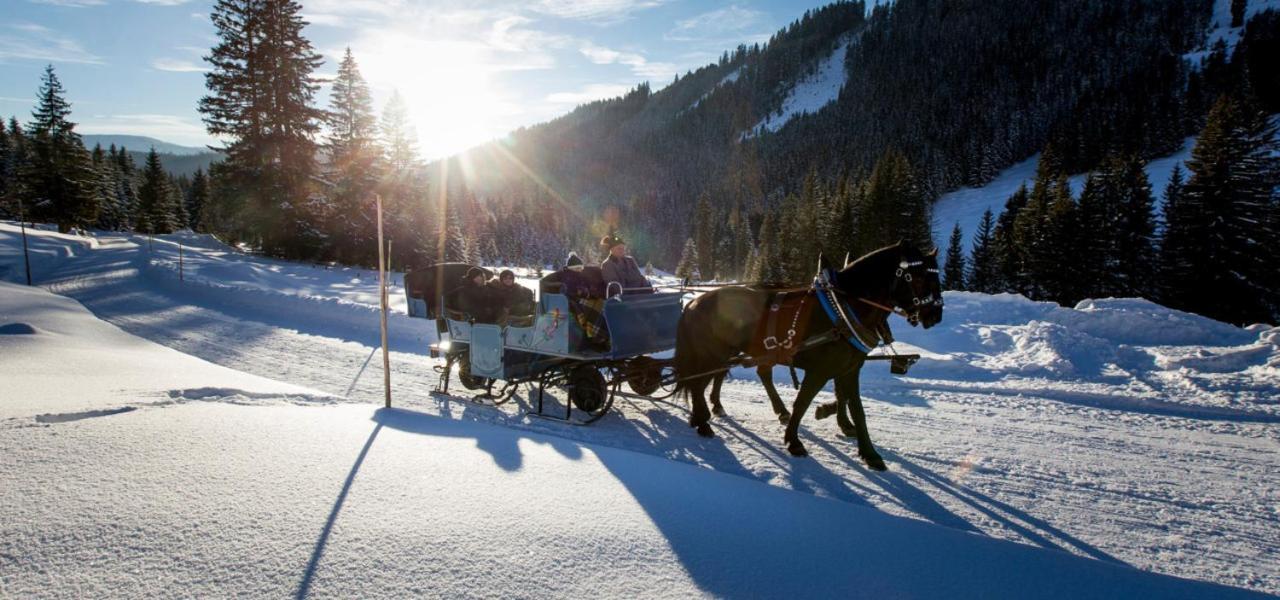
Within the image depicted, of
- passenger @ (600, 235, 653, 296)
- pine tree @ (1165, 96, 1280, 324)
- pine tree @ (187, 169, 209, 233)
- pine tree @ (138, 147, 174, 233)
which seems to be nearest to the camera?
passenger @ (600, 235, 653, 296)

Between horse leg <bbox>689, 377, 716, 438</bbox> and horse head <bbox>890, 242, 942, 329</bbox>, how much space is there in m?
2.25

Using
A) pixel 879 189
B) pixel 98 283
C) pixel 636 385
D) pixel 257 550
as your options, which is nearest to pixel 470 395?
pixel 636 385

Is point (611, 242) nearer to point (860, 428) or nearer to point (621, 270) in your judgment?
point (621, 270)

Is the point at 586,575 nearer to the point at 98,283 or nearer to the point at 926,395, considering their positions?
the point at 926,395

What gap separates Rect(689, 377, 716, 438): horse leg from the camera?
20.4 ft

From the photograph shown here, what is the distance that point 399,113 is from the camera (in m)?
36.4

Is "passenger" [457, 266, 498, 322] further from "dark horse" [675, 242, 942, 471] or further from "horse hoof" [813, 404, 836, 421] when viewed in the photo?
"horse hoof" [813, 404, 836, 421]

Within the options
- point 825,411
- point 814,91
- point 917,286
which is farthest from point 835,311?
point 814,91

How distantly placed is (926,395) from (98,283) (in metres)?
27.6

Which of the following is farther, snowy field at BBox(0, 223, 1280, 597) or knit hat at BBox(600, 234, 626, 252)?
knit hat at BBox(600, 234, 626, 252)

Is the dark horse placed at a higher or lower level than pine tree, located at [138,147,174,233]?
lower

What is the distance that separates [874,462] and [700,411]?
192 cm

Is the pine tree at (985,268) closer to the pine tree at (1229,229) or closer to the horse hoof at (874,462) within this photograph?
the pine tree at (1229,229)

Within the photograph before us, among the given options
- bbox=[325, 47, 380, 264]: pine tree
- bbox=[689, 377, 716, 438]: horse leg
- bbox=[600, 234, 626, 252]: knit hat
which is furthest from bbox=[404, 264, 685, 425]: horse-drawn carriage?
bbox=[325, 47, 380, 264]: pine tree
